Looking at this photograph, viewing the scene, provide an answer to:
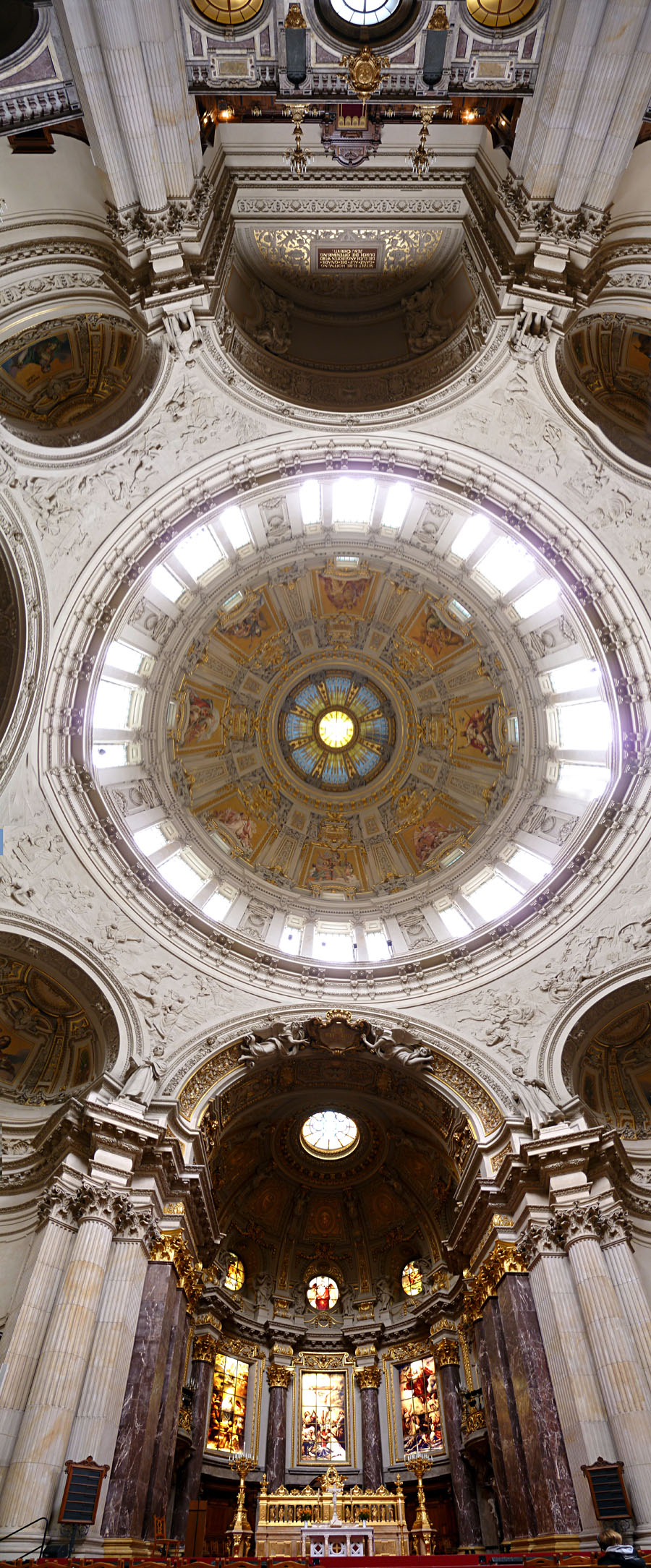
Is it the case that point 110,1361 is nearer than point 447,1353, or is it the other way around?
point 110,1361

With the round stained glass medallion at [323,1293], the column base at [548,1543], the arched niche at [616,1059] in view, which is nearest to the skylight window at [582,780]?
the arched niche at [616,1059]

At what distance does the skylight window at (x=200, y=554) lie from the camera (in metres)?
21.0

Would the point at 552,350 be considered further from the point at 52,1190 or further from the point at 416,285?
the point at 52,1190

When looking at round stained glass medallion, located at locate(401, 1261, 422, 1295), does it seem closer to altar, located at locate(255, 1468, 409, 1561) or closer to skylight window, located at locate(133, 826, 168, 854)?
altar, located at locate(255, 1468, 409, 1561)

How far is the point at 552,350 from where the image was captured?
55.4 feet

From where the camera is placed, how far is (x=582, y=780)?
22.1 m

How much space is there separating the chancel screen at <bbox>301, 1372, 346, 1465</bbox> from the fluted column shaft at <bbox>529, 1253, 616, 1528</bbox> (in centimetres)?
855

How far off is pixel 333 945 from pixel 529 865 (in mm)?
5928

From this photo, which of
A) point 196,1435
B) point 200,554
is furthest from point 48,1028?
point 200,554

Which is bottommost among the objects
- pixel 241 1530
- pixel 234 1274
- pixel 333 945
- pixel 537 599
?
pixel 241 1530

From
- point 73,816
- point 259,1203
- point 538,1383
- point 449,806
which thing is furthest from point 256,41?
point 259,1203

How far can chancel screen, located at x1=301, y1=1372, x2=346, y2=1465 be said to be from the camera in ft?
65.0

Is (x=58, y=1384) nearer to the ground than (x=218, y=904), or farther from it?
nearer to the ground

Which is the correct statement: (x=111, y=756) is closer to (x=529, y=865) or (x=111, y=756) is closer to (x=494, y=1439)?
(x=529, y=865)
